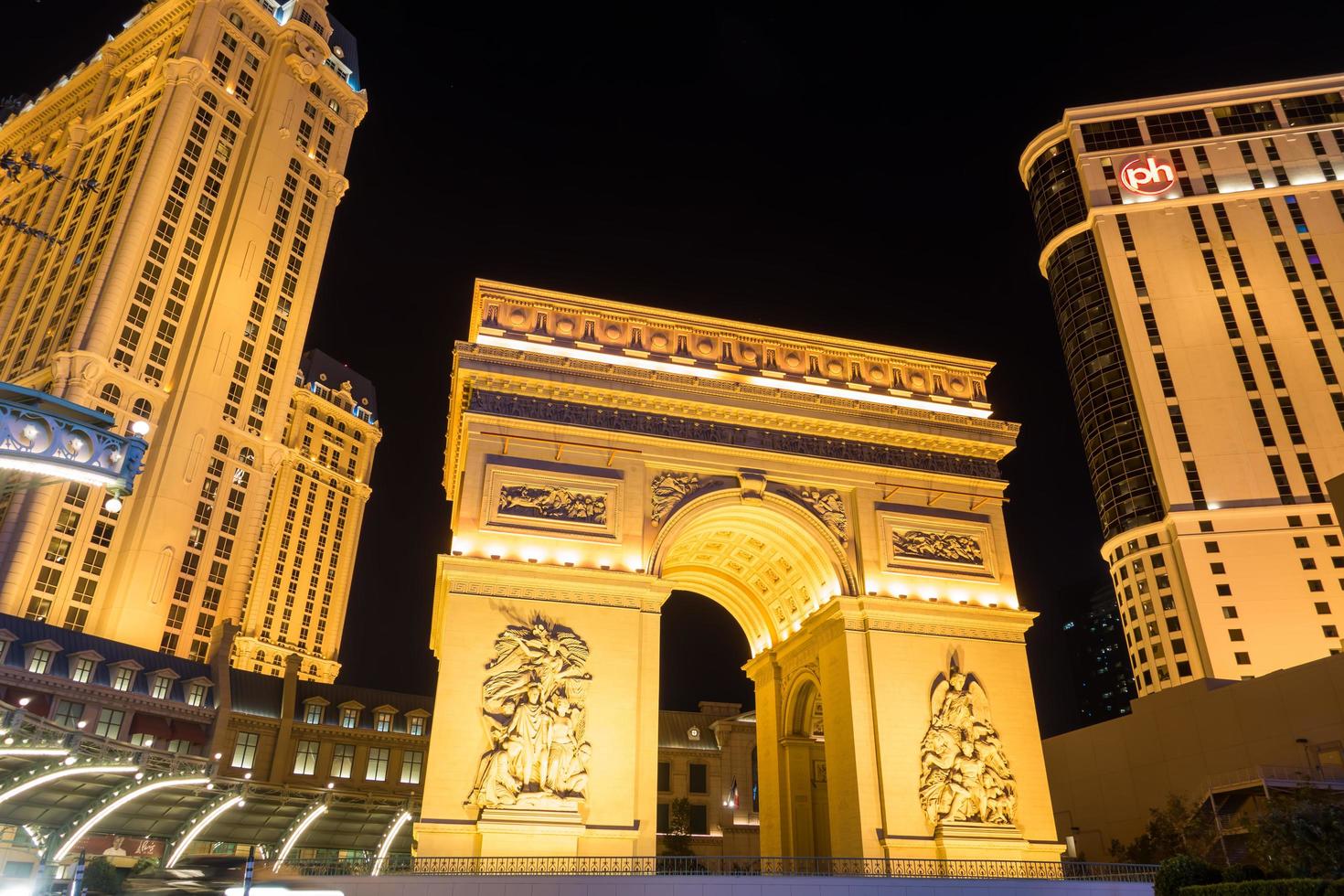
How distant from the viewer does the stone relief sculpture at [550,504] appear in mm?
29219

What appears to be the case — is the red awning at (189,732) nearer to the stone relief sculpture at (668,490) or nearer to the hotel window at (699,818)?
the hotel window at (699,818)

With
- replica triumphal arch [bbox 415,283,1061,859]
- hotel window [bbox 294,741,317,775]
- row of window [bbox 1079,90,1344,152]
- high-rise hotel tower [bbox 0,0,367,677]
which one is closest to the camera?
replica triumphal arch [bbox 415,283,1061,859]

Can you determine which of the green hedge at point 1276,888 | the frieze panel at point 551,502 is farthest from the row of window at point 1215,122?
the green hedge at point 1276,888

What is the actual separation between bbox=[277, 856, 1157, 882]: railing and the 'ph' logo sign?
7049cm

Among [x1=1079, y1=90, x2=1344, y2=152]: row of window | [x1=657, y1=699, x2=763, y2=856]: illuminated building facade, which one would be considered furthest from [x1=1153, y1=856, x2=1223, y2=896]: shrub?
[x1=1079, y1=90, x2=1344, y2=152]: row of window

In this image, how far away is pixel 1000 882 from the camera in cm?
2384

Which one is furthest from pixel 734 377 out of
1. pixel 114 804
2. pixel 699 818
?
pixel 699 818

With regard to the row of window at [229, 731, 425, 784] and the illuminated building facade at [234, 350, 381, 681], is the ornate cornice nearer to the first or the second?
the row of window at [229, 731, 425, 784]

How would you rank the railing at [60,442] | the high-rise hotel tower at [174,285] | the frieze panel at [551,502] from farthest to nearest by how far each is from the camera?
1. the high-rise hotel tower at [174,285]
2. the frieze panel at [551,502]
3. the railing at [60,442]

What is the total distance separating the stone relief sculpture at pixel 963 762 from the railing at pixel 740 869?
1548mm

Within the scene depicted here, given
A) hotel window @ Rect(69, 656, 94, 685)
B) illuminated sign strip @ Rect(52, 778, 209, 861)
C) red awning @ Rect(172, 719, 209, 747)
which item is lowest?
illuminated sign strip @ Rect(52, 778, 209, 861)

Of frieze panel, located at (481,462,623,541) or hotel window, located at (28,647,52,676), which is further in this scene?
hotel window, located at (28,647,52,676)

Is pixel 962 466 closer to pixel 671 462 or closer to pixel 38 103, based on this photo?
pixel 671 462

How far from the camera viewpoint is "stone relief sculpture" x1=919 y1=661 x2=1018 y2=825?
2798 centimetres
